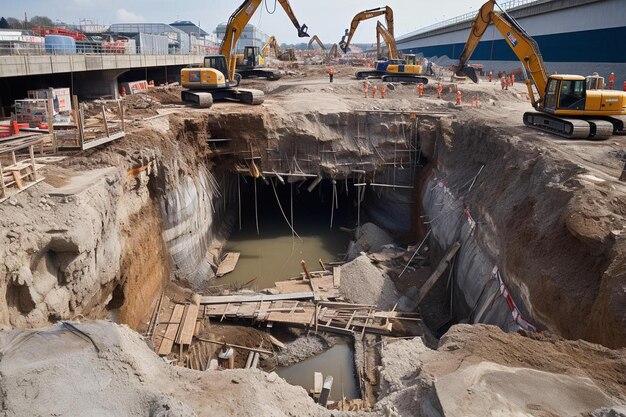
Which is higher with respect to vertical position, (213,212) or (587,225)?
(587,225)

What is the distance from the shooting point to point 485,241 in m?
13.4

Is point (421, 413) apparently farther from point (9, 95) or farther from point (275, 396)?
point (9, 95)

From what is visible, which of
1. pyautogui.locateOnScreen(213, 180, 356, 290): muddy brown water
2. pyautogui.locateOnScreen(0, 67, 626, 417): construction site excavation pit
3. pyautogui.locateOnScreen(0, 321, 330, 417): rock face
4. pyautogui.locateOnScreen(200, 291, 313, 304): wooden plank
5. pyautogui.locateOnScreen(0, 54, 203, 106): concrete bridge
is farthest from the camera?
pyautogui.locateOnScreen(213, 180, 356, 290): muddy brown water

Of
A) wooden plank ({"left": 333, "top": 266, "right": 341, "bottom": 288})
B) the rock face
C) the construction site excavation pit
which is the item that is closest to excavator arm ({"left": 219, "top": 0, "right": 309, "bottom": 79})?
the construction site excavation pit

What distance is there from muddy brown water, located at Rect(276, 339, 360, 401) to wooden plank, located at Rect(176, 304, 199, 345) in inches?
98.2

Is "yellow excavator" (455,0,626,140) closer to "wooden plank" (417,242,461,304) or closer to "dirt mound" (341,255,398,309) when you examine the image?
"wooden plank" (417,242,461,304)

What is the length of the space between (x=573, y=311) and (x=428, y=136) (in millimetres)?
13766

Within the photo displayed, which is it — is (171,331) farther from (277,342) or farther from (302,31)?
(302,31)

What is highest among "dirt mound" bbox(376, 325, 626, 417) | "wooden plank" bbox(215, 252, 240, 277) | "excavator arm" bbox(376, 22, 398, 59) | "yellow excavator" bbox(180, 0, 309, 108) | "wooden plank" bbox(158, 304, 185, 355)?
"excavator arm" bbox(376, 22, 398, 59)

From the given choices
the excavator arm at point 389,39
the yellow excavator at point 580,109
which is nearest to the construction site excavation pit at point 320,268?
the yellow excavator at point 580,109

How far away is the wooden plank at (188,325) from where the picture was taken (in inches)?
489

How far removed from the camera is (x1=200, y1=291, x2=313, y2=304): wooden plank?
1441 cm

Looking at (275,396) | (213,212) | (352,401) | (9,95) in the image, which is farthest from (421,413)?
(9,95)

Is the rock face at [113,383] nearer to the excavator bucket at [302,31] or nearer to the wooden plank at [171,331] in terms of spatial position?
the wooden plank at [171,331]
